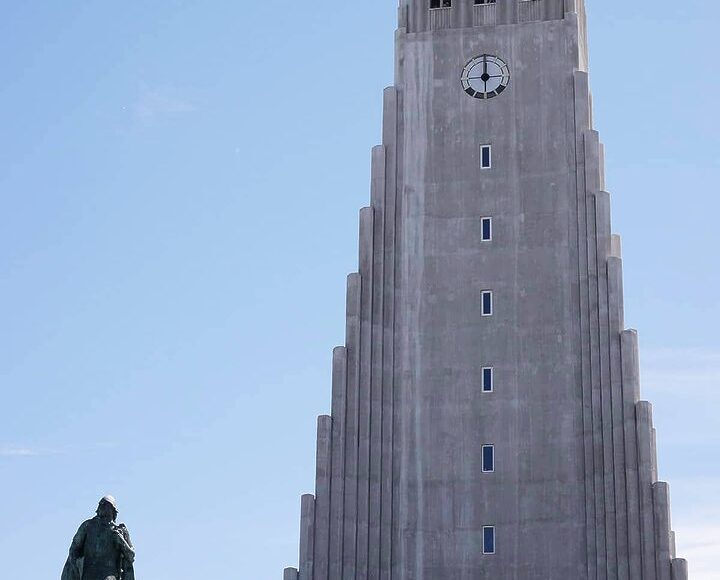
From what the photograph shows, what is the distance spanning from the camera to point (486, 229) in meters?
70.3

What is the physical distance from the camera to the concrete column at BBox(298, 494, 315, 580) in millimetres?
65562

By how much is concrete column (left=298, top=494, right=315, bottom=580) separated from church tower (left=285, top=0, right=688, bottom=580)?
0.27 feet

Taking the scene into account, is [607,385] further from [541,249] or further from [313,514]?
[313,514]

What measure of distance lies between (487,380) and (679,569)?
1128 centimetres

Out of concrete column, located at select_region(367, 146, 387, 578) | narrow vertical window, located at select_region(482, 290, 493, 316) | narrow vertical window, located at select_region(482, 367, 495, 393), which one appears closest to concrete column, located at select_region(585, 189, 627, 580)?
narrow vertical window, located at select_region(482, 367, 495, 393)

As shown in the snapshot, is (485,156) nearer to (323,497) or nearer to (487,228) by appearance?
(487,228)

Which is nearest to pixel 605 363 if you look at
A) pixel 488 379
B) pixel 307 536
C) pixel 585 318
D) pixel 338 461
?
pixel 585 318

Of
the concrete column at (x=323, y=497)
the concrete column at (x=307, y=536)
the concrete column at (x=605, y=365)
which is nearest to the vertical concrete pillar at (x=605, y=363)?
the concrete column at (x=605, y=365)

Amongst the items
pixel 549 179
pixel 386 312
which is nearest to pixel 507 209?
pixel 549 179

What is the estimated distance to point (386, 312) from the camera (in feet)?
229

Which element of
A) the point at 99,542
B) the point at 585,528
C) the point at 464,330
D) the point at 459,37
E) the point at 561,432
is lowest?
the point at 99,542

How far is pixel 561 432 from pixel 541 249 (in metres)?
8.03

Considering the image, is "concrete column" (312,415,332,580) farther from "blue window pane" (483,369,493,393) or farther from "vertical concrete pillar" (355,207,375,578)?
"blue window pane" (483,369,493,393)

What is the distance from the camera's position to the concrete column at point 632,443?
6394cm
